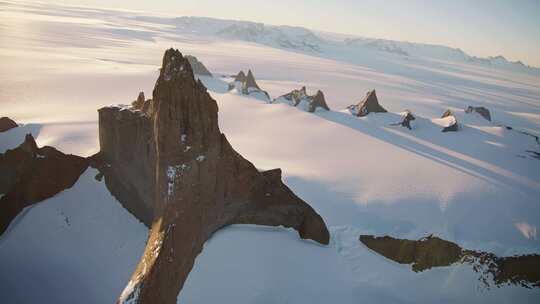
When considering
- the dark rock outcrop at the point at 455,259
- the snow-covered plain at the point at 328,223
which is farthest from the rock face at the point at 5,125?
the dark rock outcrop at the point at 455,259

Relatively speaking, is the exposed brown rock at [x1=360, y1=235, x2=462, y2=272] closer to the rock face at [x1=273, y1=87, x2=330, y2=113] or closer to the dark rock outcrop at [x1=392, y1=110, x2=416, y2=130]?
the dark rock outcrop at [x1=392, y1=110, x2=416, y2=130]

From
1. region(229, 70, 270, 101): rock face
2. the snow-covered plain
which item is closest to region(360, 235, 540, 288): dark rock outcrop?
the snow-covered plain

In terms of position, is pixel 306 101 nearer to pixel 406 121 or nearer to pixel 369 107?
pixel 369 107

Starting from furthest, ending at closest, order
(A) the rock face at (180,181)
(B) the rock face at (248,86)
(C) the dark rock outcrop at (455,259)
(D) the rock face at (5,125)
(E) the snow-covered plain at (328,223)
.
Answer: (B) the rock face at (248,86) → (D) the rock face at (5,125) → (C) the dark rock outcrop at (455,259) → (E) the snow-covered plain at (328,223) → (A) the rock face at (180,181)

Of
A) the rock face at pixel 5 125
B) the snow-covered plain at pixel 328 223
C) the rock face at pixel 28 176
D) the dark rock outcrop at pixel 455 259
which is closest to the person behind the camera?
the snow-covered plain at pixel 328 223

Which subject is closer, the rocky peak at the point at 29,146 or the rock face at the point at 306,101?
the rocky peak at the point at 29,146

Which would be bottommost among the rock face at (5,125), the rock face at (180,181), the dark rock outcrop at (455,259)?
the dark rock outcrop at (455,259)

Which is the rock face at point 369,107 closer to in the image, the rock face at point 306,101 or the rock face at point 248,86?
the rock face at point 306,101

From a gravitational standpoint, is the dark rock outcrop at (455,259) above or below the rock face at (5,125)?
below
